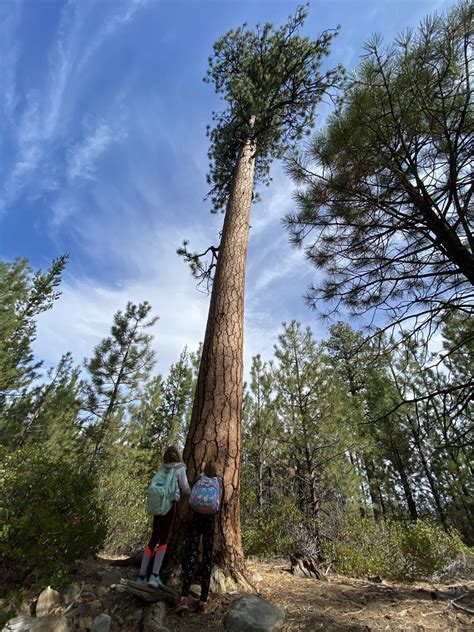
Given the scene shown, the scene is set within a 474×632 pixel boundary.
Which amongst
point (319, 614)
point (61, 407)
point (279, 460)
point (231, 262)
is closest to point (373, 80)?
point (231, 262)

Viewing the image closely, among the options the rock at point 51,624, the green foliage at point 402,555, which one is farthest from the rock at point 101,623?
the green foliage at point 402,555

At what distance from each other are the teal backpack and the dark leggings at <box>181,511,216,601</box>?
245mm

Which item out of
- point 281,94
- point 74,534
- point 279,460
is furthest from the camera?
point 279,460

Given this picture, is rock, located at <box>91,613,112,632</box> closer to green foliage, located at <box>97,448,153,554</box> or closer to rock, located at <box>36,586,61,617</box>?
rock, located at <box>36,586,61,617</box>

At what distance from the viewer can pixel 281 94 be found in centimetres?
707

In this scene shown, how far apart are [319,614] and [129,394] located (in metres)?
10.2

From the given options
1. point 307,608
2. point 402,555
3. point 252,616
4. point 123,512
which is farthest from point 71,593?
point 402,555

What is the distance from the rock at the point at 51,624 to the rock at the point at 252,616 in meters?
1.02

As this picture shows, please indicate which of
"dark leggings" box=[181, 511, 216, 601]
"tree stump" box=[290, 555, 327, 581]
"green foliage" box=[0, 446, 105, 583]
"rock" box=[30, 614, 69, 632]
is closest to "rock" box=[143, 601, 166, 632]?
"dark leggings" box=[181, 511, 216, 601]

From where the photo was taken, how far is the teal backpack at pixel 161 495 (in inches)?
97.1

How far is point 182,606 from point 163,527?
0.57m

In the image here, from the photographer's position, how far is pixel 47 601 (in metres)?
2.13

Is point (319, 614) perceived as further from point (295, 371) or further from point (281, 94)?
point (281, 94)

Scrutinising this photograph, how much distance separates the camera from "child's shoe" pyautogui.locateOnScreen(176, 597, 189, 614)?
6.61ft
